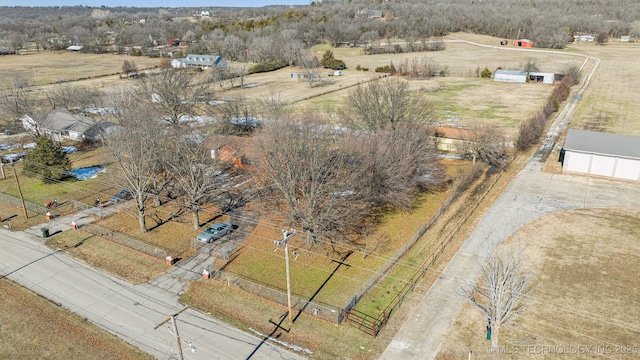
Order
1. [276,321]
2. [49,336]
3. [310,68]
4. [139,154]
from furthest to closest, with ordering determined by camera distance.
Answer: [310,68], [139,154], [276,321], [49,336]

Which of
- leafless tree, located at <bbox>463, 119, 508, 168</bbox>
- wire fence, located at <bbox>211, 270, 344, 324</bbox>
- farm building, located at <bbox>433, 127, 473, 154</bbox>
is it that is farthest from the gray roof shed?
wire fence, located at <bbox>211, 270, 344, 324</bbox>

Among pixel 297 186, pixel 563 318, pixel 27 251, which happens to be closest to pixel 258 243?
pixel 297 186

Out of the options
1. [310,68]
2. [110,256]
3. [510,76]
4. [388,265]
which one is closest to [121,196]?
[110,256]

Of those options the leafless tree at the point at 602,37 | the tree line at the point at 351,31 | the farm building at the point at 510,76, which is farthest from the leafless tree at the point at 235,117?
the leafless tree at the point at 602,37

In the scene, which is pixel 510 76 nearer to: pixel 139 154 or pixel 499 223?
pixel 499 223

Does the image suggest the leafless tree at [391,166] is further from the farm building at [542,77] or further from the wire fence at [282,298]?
the farm building at [542,77]
